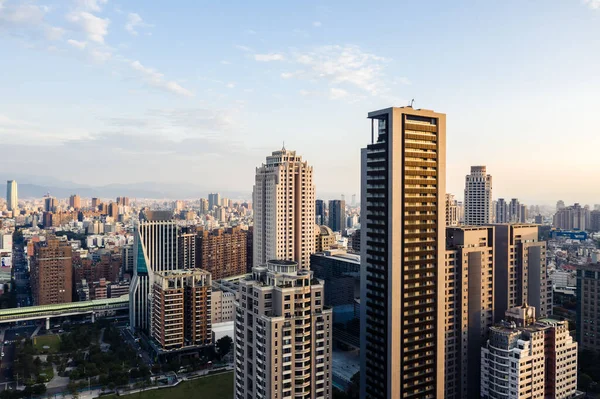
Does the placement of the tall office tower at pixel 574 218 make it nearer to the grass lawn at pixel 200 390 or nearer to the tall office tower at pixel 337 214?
the tall office tower at pixel 337 214

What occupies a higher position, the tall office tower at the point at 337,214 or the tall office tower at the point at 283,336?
the tall office tower at the point at 337,214

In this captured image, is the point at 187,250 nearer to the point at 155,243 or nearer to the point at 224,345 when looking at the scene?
the point at 155,243

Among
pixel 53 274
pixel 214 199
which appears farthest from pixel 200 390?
pixel 214 199

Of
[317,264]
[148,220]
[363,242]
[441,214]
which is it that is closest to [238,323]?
[363,242]

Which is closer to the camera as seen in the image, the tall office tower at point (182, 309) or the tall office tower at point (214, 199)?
the tall office tower at point (182, 309)

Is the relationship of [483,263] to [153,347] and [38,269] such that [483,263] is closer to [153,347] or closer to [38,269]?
[153,347]

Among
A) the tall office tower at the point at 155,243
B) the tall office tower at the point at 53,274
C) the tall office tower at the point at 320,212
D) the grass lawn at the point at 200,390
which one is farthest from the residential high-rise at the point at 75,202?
the grass lawn at the point at 200,390

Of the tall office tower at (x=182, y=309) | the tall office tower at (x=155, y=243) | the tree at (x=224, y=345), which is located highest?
the tall office tower at (x=155, y=243)
